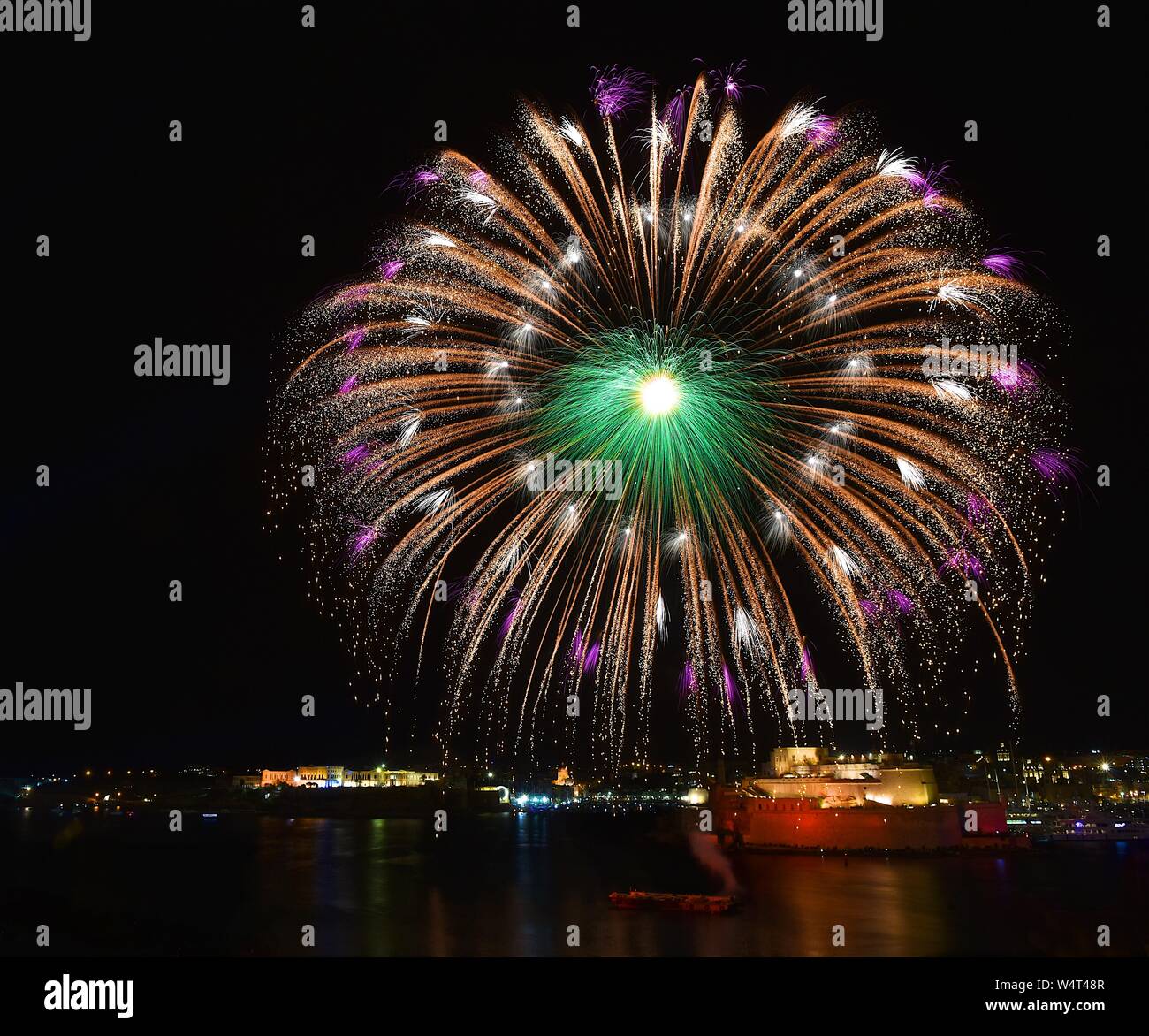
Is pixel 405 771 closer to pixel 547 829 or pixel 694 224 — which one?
pixel 547 829

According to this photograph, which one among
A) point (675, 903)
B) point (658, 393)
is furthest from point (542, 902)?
point (658, 393)

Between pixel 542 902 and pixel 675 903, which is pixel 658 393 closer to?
pixel 675 903

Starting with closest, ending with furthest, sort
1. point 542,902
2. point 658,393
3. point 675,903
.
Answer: point 658,393, point 675,903, point 542,902

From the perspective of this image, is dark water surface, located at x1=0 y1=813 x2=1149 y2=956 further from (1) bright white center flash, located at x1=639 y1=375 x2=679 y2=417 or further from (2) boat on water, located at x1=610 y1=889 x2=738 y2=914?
(1) bright white center flash, located at x1=639 y1=375 x2=679 y2=417

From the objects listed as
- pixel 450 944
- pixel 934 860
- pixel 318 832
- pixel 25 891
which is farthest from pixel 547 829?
pixel 450 944

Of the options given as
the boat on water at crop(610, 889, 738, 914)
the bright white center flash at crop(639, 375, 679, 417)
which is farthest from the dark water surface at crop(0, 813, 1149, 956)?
the bright white center flash at crop(639, 375, 679, 417)

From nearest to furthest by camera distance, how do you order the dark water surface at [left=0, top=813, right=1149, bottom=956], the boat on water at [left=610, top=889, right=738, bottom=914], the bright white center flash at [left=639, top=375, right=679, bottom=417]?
1. the bright white center flash at [left=639, top=375, right=679, bottom=417]
2. the dark water surface at [left=0, top=813, right=1149, bottom=956]
3. the boat on water at [left=610, top=889, right=738, bottom=914]
